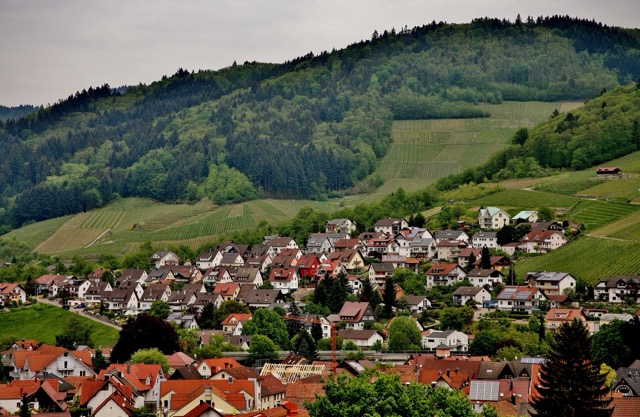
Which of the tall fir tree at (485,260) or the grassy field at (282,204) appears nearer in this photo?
the tall fir tree at (485,260)

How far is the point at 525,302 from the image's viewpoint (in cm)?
6706

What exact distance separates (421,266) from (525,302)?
1361cm

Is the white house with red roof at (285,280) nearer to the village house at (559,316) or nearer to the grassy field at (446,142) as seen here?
the village house at (559,316)

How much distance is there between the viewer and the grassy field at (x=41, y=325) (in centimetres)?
7031

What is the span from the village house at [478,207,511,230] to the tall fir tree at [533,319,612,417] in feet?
156

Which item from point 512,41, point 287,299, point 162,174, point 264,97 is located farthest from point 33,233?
point 512,41

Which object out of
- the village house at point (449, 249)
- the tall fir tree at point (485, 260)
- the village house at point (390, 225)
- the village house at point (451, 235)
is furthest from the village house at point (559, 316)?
the village house at point (390, 225)

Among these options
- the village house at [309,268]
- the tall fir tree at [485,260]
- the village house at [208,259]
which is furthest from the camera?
the village house at [208,259]

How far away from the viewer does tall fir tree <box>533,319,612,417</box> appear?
35.7 meters

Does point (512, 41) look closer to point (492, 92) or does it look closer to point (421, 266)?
point (492, 92)

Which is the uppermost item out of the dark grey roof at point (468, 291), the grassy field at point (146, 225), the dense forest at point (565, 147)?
the dense forest at point (565, 147)

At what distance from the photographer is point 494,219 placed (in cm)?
8562

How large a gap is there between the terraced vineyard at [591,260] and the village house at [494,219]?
930cm

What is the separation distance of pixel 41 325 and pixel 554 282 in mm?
31295
